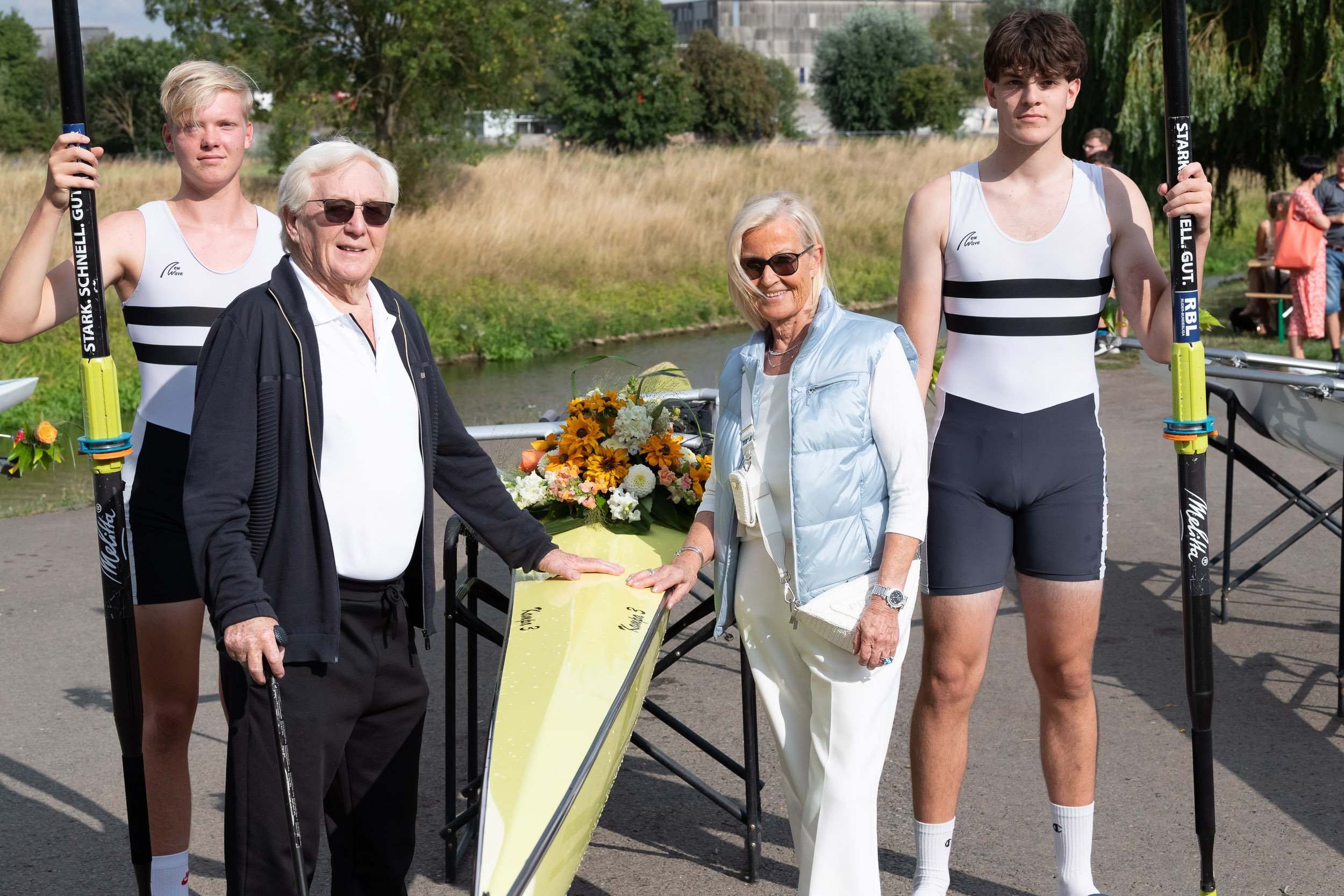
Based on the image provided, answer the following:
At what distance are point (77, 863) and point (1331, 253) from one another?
41.2ft

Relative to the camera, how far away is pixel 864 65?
218 feet

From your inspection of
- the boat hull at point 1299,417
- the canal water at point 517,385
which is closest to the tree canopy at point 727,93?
the canal water at point 517,385

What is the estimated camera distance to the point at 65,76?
275cm

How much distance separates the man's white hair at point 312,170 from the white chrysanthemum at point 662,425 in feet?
4.25

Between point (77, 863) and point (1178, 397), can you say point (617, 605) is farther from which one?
point (77, 863)

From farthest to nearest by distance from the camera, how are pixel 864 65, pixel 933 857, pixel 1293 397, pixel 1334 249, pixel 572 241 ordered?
1. pixel 864 65
2. pixel 572 241
3. pixel 1334 249
4. pixel 1293 397
5. pixel 933 857

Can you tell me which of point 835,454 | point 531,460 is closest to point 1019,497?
point 835,454

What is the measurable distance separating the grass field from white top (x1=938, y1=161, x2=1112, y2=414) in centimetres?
1090

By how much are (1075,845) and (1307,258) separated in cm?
1075

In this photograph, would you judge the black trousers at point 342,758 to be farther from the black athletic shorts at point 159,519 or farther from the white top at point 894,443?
the white top at point 894,443

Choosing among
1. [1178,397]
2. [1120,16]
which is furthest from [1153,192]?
[1178,397]

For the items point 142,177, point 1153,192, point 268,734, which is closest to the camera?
point 268,734

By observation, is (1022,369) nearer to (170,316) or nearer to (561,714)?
(561,714)

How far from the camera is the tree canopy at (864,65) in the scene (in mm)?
65500
